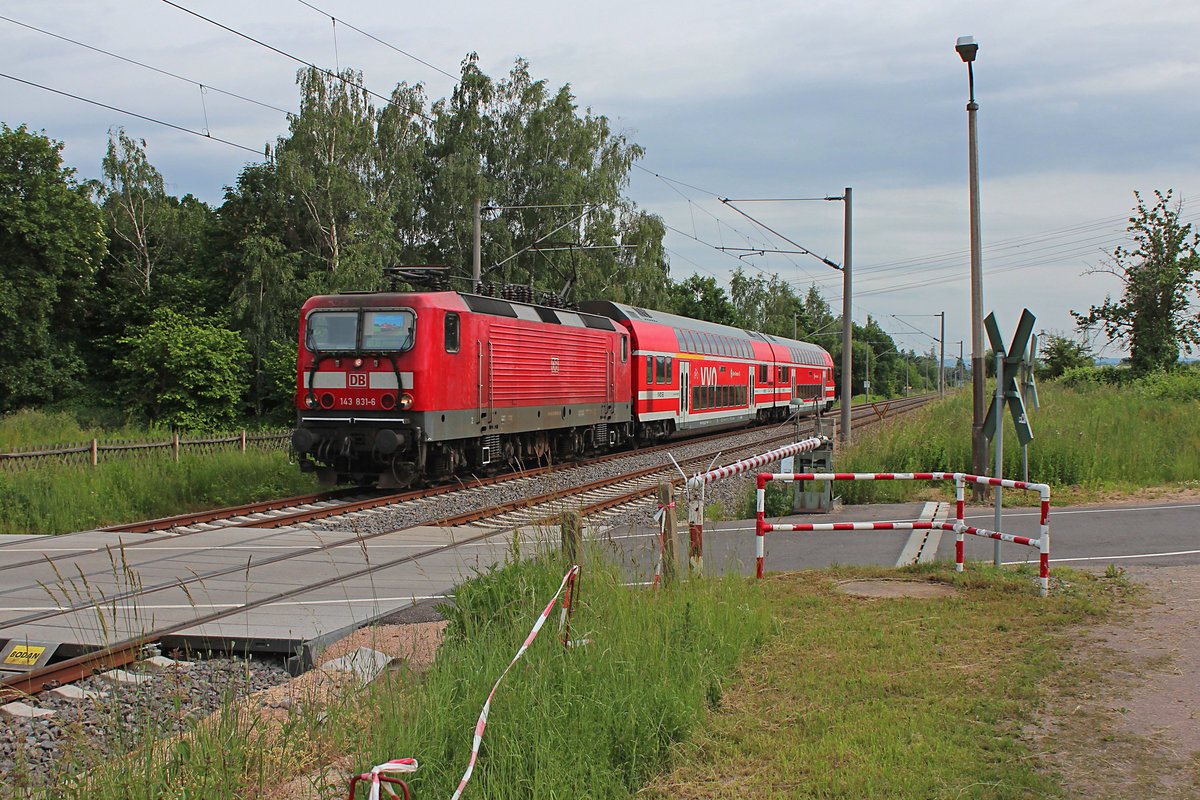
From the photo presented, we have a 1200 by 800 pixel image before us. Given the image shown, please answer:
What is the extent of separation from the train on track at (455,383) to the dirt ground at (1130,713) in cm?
894

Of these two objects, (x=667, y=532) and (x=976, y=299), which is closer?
(x=667, y=532)

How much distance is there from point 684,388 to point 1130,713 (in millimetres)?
22938

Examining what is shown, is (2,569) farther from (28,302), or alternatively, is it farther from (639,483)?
(28,302)

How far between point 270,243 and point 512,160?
12147 millimetres

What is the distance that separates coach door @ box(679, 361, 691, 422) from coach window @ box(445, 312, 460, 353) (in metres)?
12.8

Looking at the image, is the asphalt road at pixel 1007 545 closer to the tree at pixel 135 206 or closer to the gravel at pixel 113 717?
the gravel at pixel 113 717

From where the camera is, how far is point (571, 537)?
21.9 feet

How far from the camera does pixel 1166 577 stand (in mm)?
8078

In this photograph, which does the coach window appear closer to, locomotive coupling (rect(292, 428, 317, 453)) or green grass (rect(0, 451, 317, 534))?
locomotive coupling (rect(292, 428, 317, 453))

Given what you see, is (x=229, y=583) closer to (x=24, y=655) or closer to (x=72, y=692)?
(x=24, y=655)

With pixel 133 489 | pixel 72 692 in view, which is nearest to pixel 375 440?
pixel 133 489

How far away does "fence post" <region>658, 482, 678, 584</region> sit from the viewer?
264 inches

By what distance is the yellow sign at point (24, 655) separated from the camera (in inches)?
252

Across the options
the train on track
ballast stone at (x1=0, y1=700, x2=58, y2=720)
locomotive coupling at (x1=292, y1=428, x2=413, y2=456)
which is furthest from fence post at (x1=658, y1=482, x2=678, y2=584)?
locomotive coupling at (x1=292, y1=428, x2=413, y2=456)
